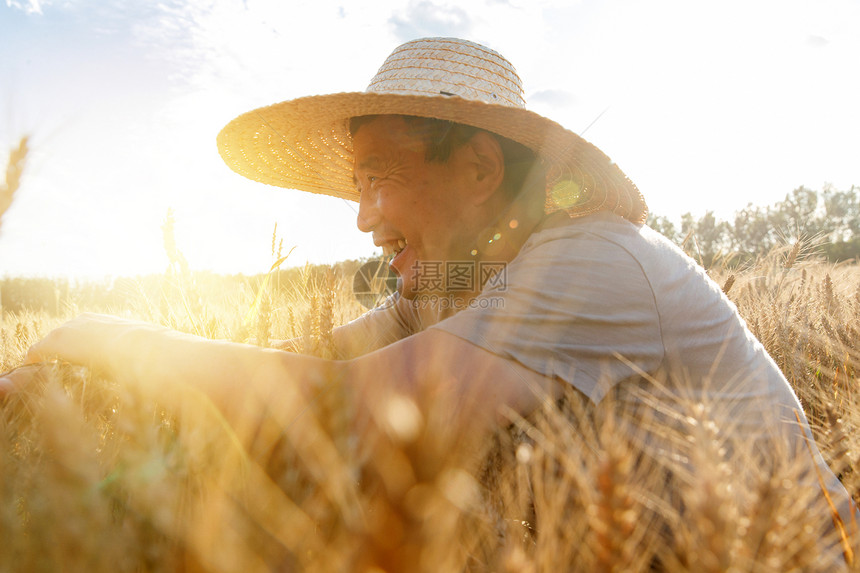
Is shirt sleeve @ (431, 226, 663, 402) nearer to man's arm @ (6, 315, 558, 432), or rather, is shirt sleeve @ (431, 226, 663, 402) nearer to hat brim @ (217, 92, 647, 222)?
man's arm @ (6, 315, 558, 432)

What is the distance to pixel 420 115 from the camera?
1.69m

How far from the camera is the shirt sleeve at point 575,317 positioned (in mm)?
1107

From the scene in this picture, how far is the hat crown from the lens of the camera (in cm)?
181

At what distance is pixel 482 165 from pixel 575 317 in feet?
3.18

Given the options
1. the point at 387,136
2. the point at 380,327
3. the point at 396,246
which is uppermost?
the point at 387,136

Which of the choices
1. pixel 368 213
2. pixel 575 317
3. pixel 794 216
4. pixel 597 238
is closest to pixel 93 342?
pixel 368 213

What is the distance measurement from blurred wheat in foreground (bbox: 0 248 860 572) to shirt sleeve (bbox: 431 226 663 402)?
98mm

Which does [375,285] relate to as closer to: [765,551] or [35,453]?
[35,453]

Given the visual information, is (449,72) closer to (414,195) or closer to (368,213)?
(414,195)

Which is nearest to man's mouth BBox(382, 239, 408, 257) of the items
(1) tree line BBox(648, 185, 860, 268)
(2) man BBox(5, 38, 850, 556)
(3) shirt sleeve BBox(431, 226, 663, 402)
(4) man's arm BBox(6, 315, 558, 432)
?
(2) man BBox(5, 38, 850, 556)

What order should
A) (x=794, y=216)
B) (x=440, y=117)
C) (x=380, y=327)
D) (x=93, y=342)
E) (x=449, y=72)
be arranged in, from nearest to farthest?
1. (x=93, y=342)
2. (x=440, y=117)
3. (x=449, y=72)
4. (x=380, y=327)
5. (x=794, y=216)

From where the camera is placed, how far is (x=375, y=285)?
4.79m

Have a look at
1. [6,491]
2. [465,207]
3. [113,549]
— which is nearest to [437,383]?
[113,549]

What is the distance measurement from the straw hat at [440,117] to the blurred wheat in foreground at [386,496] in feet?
2.72
